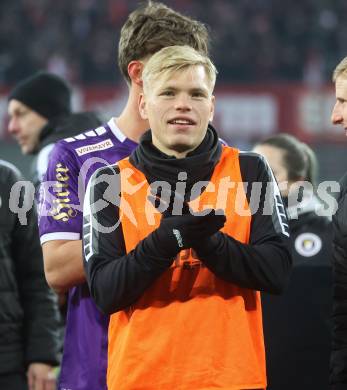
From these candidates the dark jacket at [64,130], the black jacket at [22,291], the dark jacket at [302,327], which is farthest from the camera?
the dark jacket at [64,130]

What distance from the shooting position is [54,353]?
369 cm

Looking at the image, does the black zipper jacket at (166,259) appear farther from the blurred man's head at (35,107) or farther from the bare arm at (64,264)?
the blurred man's head at (35,107)

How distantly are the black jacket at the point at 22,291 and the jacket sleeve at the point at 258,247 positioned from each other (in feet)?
4.03

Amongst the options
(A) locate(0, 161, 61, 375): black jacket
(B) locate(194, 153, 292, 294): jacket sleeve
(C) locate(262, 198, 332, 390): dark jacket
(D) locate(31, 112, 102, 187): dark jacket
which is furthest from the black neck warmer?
(D) locate(31, 112, 102, 187): dark jacket

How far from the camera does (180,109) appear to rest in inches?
103

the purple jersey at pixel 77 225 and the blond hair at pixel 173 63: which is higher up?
the blond hair at pixel 173 63

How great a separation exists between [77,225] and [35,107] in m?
2.81

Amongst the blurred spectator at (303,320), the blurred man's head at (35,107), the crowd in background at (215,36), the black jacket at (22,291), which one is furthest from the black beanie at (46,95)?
the crowd in background at (215,36)

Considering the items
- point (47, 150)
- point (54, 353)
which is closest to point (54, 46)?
point (47, 150)

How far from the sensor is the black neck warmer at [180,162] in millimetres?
2584

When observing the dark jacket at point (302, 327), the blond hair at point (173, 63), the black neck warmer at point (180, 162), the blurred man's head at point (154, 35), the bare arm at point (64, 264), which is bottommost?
the dark jacket at point (302, 327)

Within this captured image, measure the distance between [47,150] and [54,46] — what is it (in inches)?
471

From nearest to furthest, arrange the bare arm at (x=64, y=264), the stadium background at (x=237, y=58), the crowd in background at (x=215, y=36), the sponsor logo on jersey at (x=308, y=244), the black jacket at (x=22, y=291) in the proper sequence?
1. the bare arm at (x=64, y=264)
2. the black jacket at (x=22, y=291)
3. the sponsor logo on jersey at (x=308, y=244)
4. the stadium background at (x=237, y=58)
5. the crowd in background at (x=215, y=36)

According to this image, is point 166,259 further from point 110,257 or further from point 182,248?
point 110,257
